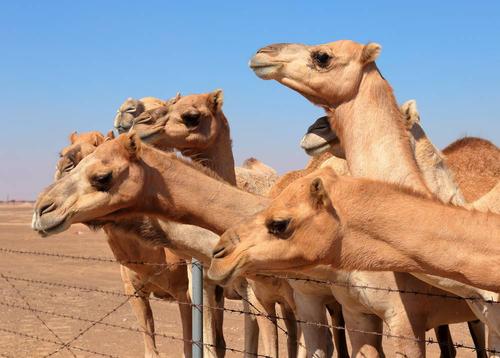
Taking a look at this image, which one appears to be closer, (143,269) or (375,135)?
(375,135)

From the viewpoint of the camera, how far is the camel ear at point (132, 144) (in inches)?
213

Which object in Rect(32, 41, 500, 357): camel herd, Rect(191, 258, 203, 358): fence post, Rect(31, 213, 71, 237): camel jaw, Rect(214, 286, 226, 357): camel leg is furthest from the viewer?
Rect(214, 286, 226, 357): camel leg

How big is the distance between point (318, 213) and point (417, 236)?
48cm

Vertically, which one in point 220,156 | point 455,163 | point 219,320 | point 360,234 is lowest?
point 219,320

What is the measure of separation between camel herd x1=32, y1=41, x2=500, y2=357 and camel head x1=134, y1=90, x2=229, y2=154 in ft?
0.04

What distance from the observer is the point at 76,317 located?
12141mm

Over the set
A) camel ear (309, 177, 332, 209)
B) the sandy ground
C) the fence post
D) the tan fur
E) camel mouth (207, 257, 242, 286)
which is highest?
the tan fur

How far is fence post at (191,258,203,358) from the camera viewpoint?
5672mm

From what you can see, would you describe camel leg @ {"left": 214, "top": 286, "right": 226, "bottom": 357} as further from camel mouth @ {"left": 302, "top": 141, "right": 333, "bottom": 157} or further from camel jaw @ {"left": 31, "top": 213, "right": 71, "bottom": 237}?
camel jaw @ {"left": 31, "top": 213, "right": 71, "bottom": 237}

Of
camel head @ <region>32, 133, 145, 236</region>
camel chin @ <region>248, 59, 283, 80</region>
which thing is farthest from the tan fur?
camel head @ <region>32, 133, 145, 236</region>

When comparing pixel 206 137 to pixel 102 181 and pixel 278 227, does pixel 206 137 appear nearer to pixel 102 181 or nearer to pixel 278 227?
pixel 102 181

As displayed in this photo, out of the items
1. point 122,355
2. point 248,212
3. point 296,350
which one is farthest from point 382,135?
point 122,355

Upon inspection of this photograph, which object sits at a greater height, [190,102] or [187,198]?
[190,102]

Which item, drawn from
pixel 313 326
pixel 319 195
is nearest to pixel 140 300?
pixel 313 326
